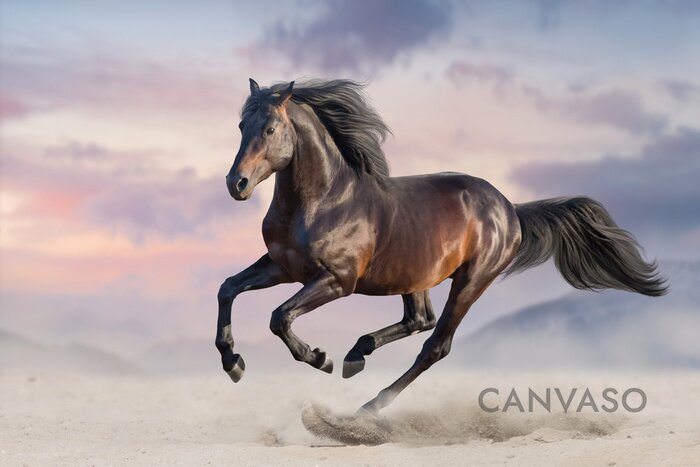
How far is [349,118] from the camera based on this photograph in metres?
8.56

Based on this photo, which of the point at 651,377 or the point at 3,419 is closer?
the point at 3,419

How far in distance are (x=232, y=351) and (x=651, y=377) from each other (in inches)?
282

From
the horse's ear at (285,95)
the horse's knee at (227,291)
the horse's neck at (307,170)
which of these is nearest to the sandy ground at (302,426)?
the horse's knee at (227,291)

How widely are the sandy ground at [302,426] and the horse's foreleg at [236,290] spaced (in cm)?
77

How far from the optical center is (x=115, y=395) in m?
12.9

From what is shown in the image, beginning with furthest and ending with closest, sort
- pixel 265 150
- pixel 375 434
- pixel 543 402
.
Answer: pixel 543 402 < pixel 375 434 < pixel 265 150

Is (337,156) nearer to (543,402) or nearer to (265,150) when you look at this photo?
(265,150)

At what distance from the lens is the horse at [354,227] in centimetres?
Result: 800

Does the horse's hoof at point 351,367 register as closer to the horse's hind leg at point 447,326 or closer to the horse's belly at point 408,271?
the horse's hind leg at point 447,326

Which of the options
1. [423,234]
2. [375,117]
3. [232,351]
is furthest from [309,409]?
[375,117]

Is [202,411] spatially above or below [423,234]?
below

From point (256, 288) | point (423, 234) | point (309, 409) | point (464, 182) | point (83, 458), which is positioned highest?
point (464, 182)

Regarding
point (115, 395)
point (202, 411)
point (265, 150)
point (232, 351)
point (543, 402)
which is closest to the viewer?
point (265, 150)

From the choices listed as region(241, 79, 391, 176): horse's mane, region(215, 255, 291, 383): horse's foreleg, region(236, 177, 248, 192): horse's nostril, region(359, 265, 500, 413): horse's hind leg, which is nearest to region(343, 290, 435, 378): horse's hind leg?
region(359, 265, 500, 413): horse's hind leg
